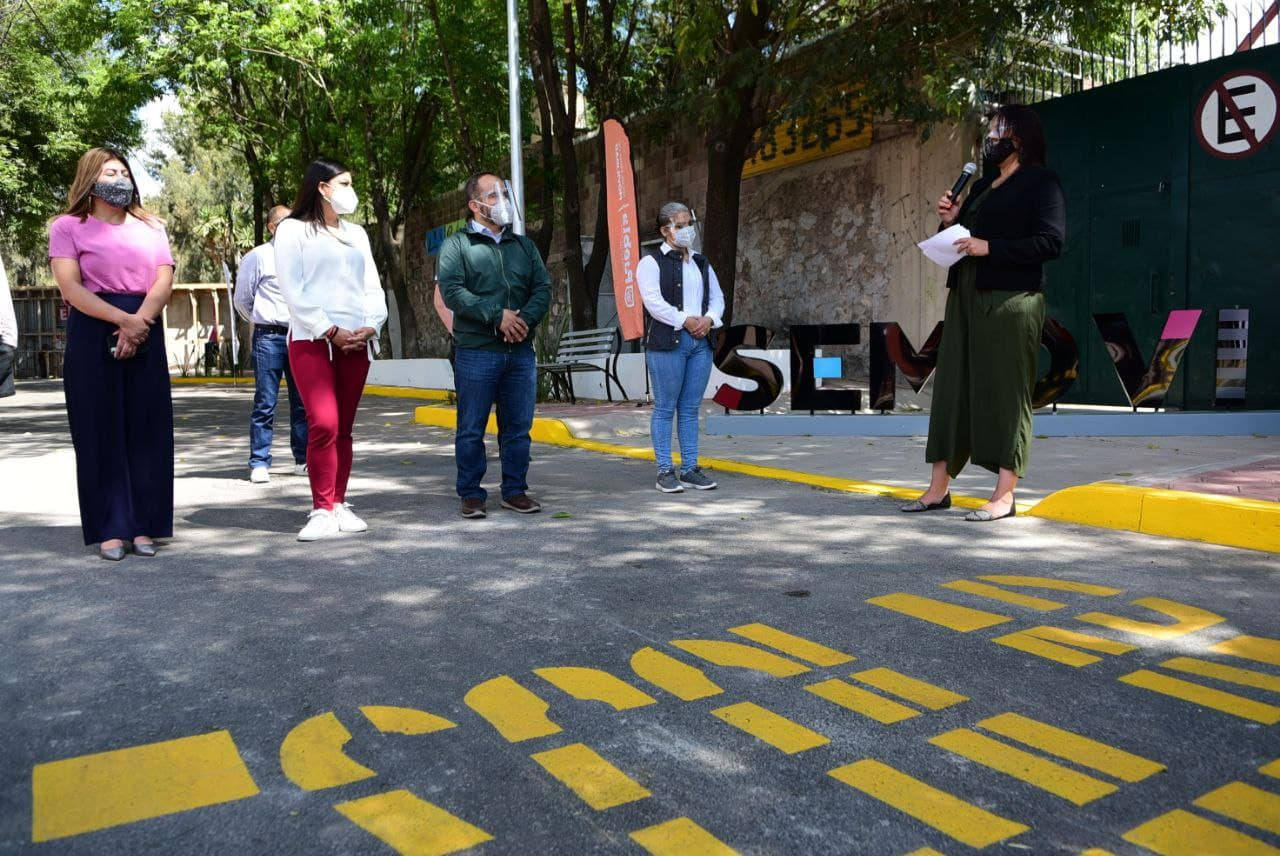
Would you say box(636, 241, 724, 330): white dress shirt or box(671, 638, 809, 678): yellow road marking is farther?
box(636, 241, 724, 330): white dress shirt

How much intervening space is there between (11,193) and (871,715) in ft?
88.6

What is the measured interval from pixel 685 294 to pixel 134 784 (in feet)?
16.6

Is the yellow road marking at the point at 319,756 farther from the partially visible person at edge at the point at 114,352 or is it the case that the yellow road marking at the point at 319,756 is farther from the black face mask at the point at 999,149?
the black face mask at the point at 999,149

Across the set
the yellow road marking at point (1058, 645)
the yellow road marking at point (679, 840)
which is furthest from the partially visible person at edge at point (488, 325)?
the yellow road marking at point (679, 840)

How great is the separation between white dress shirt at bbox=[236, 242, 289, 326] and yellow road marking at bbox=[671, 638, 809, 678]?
5288mm

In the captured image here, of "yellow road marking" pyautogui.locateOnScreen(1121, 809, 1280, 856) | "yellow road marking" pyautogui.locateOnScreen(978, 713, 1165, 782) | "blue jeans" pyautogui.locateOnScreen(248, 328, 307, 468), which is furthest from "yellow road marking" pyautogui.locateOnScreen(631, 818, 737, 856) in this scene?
"blue jeans" pyautogui.locateOnScreen(248, 328, 307, 468)

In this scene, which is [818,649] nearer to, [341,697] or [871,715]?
[871,715]

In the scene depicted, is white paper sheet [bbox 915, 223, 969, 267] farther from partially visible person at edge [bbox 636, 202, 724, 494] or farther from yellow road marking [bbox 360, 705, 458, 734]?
yellow road marking [bbox 360, 705, 458, 734]

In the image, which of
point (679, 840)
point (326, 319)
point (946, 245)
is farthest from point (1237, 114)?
point (679, 840)

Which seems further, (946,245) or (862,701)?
(946,245)

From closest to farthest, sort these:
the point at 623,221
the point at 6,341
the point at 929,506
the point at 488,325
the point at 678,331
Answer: the point at 6,341 < the point at 929,506 < the point at 488,325 < the point at 678,331 < the point at 623,221

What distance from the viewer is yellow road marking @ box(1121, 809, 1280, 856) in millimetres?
2191

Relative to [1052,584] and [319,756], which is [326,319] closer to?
[319,756]

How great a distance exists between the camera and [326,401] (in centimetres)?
560
